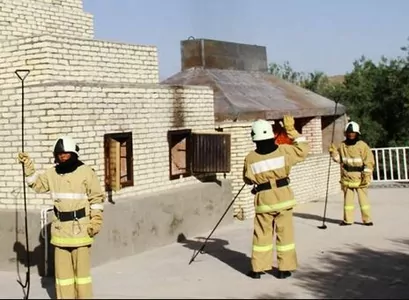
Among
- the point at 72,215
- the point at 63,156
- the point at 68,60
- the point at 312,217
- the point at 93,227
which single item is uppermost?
the point at 68,60

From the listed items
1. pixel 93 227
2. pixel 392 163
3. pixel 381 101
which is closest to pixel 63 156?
pixel 93 227

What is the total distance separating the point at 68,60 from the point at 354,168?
5323 mm

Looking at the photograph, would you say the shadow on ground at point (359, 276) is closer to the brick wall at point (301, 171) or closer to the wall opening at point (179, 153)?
the wall opening at point (179, 153)

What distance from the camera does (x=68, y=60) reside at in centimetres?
931

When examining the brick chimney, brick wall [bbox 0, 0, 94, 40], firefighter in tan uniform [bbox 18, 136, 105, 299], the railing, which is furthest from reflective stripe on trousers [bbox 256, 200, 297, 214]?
the railing

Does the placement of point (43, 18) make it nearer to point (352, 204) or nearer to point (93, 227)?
point (93, 227)

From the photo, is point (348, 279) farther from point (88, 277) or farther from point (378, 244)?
point (88, 277)

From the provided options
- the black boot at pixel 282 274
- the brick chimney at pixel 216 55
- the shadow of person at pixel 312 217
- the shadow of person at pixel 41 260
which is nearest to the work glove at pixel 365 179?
the shadow of person at pixel 312 217

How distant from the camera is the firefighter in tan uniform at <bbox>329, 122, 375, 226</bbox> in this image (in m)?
11.4

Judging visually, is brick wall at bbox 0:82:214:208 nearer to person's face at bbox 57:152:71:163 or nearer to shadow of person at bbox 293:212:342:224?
person's face at bbox 57:152:71:163

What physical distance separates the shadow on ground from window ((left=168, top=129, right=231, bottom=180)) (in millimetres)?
2828

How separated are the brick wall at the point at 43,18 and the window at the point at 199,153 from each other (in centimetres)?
295

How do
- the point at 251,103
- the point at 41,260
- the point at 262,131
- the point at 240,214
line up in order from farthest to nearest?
the point at 251,103
the point at 240,214
the point at 41,260
the point at 262,131

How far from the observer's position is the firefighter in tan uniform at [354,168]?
11.4 meters
